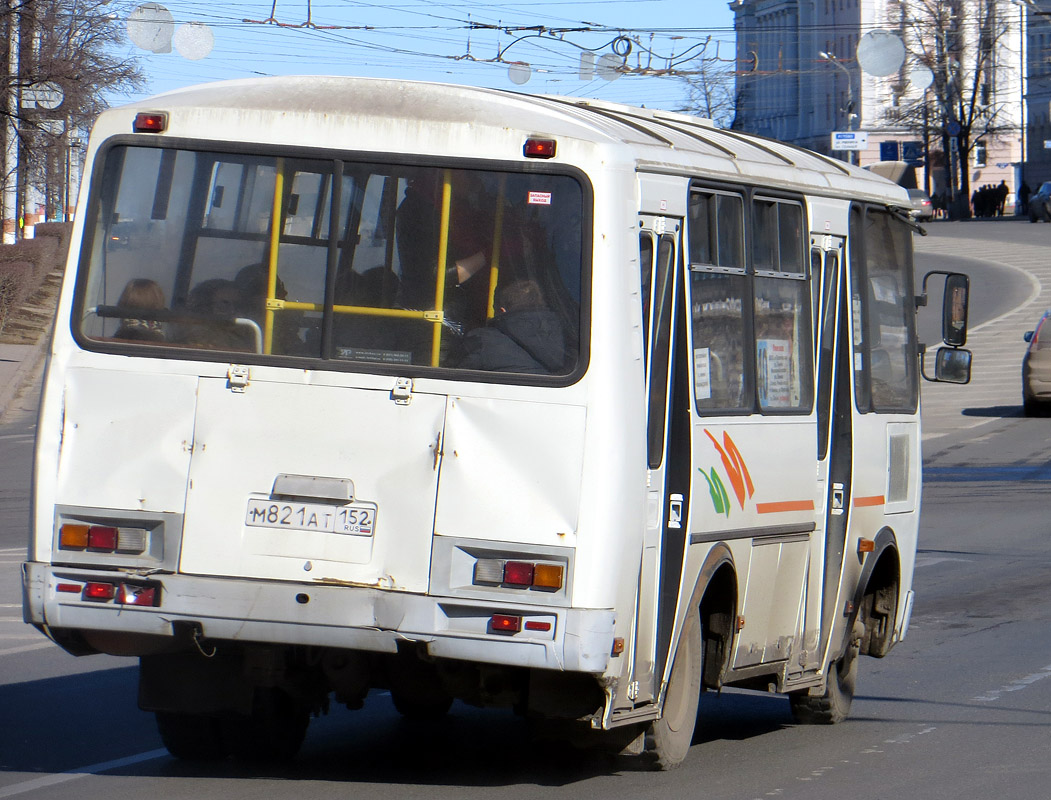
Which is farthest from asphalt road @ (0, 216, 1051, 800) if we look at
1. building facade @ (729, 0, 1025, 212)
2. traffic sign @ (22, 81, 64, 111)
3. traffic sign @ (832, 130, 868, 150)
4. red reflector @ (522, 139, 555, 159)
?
building facade @ (729, 0, 1025, 212)

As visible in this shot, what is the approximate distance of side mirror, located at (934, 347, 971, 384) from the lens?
362 inches

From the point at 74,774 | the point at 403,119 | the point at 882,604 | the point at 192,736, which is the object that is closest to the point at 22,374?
the point at 882,604

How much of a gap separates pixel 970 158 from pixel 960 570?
280ft

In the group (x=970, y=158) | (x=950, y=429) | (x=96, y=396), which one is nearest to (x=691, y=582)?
(x=96, y=396)

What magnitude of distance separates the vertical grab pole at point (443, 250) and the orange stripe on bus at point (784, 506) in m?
1.69

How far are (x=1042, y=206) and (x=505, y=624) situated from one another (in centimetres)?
7027

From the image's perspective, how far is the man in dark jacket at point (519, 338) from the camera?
20.8 ft

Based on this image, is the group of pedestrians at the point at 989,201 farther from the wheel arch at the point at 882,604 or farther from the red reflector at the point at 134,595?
the red reflector at the point at 134,595

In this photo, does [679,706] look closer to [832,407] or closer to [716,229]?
[832,407]

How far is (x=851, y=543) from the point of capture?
8492 mm

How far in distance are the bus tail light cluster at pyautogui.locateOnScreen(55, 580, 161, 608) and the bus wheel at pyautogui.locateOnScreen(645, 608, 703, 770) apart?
189cm

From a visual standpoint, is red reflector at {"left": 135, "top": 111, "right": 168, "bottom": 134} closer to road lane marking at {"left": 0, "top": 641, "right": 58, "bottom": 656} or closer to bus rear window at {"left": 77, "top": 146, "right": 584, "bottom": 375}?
bus rear window at {"left": 77, "top": 146, "right": 584, "bottom": 375}

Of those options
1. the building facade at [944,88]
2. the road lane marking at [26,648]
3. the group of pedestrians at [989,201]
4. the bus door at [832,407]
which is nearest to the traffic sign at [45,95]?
the road lane marking at [26,648]

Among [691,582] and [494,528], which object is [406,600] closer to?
[494,528]
